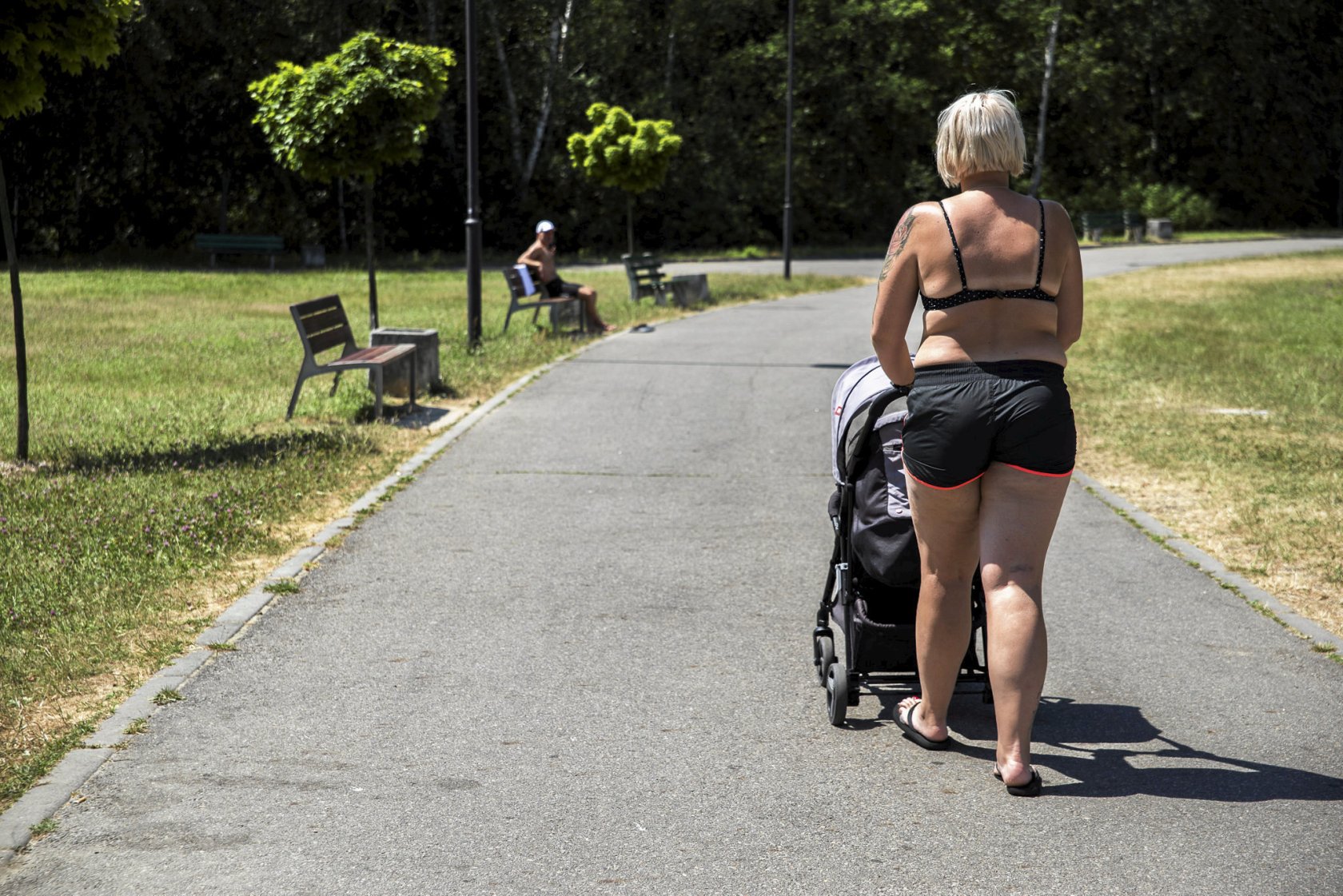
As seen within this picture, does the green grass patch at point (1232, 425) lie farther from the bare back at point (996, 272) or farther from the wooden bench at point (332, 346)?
the wooden bench at point (332, 346)

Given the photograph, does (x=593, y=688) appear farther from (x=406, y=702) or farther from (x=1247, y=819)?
(x=1247, y=819)

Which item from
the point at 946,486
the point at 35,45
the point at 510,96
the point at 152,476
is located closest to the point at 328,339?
the point at 152,476

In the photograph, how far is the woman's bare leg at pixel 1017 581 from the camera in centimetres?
430

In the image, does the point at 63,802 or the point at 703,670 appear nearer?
the point at 63,802

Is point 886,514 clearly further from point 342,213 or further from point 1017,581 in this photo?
point 342,213

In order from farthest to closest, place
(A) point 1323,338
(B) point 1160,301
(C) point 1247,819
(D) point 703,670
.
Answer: (B) point 1160,301 < (A) point 1323,338 < (D) point 703,670 < (C) point 1247,819

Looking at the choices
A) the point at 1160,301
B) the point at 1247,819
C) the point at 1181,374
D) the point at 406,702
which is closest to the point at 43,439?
the point at 406,702

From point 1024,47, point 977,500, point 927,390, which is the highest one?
point 1024,47

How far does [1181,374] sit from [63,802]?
13.1m

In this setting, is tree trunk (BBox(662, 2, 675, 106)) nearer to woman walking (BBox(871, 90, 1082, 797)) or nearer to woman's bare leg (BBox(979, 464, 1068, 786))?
woman walking (BBox(871, 90, 1082, 797))

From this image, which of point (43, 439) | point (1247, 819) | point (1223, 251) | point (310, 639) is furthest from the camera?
point (1223, 251)

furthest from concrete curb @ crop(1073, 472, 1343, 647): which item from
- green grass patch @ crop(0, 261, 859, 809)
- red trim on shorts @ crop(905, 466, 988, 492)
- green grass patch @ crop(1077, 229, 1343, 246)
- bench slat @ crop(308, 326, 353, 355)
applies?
green grass patch @ crop(1077, 229, 1343, 246)

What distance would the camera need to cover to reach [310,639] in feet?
19.9

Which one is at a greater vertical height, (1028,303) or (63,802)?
(1028,303)
